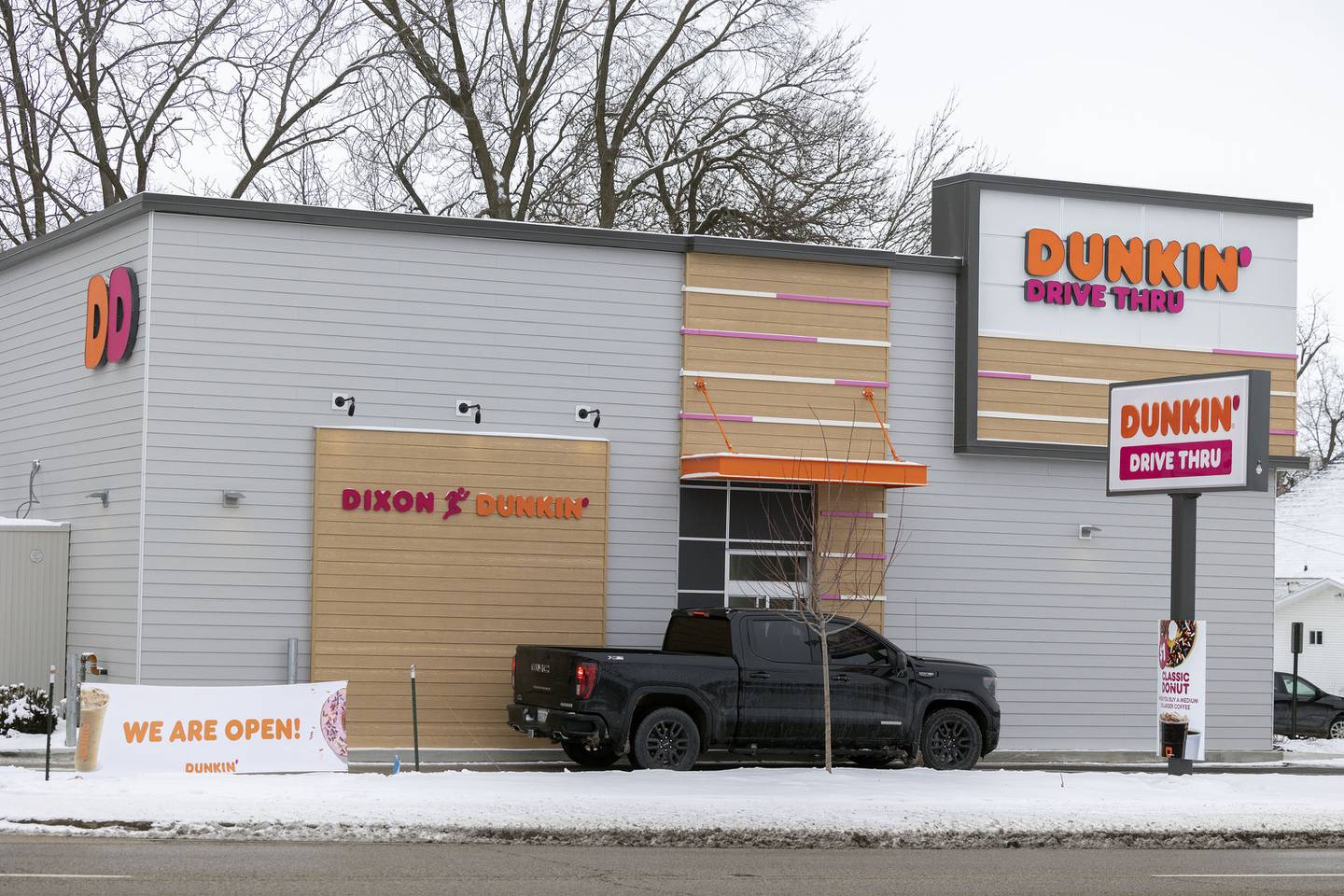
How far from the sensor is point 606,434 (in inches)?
830

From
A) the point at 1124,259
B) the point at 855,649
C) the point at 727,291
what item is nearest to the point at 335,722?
the point at 855,649

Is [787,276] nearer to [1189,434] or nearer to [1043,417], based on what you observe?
[1043,417]

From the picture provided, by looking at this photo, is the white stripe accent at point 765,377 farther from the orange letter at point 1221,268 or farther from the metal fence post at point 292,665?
the orange letter at point 1221,268

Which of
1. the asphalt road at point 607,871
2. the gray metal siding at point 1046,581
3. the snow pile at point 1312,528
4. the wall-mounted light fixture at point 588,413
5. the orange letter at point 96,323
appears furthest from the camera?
the snow pile at point 1312,528

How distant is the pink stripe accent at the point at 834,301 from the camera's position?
2188 centimetres

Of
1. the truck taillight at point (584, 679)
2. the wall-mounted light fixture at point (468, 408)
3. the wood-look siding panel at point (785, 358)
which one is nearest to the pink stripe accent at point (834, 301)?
the wood-look siding panel at point (785, 358)

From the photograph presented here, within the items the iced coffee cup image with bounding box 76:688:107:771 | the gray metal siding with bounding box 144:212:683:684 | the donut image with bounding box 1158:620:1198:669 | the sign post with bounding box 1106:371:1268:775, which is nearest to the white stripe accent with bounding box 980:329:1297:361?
the sign post with bounding box 1106:371:1268:775

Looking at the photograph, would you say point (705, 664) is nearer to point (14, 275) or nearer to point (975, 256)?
point (975, 256)

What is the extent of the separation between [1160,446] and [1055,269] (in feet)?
14.9

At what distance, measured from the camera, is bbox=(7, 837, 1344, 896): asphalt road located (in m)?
10.9

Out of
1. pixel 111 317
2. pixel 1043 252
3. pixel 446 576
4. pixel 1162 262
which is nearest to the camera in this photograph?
pixel 111 317

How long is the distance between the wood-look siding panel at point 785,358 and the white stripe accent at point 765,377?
0.14 feet

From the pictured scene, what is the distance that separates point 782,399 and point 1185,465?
17.3 ft

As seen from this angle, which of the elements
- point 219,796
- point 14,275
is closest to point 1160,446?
point 219,796
